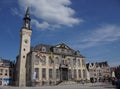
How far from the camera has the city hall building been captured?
163 ft

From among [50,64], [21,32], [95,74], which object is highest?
[21,32]

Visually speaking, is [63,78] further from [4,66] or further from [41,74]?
[4,66]

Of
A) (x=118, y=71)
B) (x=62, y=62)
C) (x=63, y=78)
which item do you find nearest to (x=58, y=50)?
(x=62, y=62)

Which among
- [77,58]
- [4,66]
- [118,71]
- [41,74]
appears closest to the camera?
[41,74]

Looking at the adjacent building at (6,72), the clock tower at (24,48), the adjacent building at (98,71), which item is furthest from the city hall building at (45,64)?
the adjacent building at (98,71)

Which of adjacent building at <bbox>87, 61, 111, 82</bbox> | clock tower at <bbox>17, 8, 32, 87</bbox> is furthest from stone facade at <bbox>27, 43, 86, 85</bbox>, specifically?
adjacent building at <bbox>87, 61, 111, 82</bbox>

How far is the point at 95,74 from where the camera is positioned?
81.8m

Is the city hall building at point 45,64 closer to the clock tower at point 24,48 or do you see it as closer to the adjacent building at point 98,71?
the clock tower at point 24,48

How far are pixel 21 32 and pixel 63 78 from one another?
61.9ft

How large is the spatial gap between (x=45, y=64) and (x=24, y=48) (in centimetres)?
811

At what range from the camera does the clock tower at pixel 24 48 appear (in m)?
51.7

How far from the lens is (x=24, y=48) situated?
53.5 meters

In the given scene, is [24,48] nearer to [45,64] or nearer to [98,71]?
[45,64]

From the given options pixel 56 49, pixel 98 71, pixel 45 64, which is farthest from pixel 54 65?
pixel 98 71
